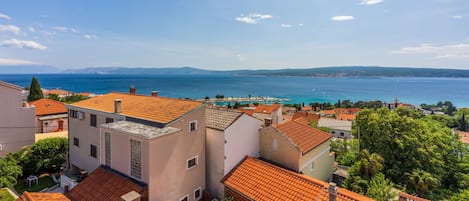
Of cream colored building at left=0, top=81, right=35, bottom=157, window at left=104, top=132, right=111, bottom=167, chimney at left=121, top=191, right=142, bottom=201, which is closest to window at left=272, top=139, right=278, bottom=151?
chimney at left=121, top=191, right=142, bottom=201

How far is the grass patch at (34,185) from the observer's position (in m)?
16.0

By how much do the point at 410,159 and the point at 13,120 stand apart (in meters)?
34.0

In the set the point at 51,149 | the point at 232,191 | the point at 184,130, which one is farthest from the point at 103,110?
the point at 232,191

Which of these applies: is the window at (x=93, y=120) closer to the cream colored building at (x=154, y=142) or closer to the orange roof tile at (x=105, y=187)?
the cream colored building at (x=154, y=142)

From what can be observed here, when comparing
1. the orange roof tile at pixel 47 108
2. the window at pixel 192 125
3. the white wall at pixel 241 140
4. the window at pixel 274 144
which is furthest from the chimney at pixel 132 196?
the orange roof tile at pixel 47 108

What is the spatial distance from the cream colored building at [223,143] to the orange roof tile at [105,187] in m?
4.59

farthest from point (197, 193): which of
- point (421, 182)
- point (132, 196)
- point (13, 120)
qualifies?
point (13, 120)

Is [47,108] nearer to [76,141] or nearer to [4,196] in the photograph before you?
[76,141]

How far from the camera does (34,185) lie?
653 inches

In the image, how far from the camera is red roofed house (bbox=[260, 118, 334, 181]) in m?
15.0

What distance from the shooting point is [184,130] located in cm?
1254

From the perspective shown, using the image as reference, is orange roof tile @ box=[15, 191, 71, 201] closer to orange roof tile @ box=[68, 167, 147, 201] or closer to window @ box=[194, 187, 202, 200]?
orange roof tile @ box=[68, 167, 147, 201]

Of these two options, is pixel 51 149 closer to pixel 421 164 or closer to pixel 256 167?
pixel 256 167

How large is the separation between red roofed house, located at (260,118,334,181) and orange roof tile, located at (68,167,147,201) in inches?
341
